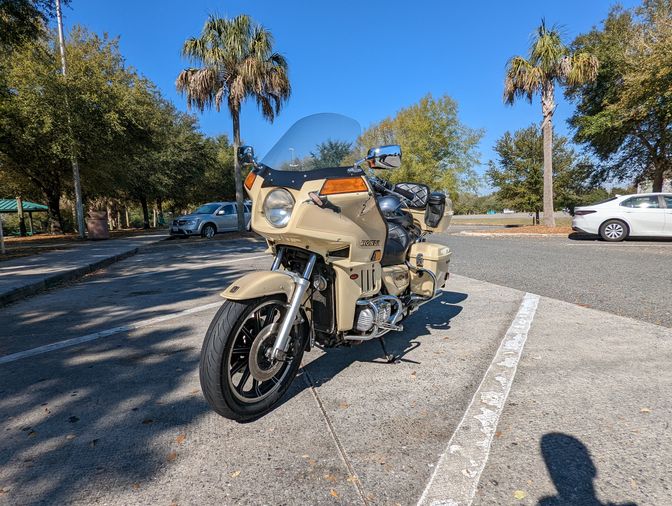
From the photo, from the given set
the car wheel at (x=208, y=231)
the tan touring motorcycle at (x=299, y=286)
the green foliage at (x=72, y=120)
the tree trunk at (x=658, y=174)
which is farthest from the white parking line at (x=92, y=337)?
the tree trunk at (x=658, y=174)

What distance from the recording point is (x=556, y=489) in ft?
5.56

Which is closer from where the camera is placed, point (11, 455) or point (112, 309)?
point (11, 455)

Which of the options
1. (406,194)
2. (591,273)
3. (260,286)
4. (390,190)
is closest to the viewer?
(260,286)

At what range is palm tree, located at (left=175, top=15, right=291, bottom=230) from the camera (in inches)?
675

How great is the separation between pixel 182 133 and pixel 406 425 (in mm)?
33544

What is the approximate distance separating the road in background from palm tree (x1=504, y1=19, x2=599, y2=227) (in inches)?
328

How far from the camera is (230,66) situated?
17.4 meters

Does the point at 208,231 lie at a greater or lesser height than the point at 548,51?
lesser

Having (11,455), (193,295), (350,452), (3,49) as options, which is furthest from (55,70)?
(350,452)

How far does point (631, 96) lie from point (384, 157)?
663 inches

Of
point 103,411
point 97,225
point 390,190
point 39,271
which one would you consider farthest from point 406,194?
point 97,225

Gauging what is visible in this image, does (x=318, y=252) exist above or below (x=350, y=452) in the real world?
above

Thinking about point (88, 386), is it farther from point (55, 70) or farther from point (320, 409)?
point (55, 70)

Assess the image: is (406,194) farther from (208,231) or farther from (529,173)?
(529,173)
